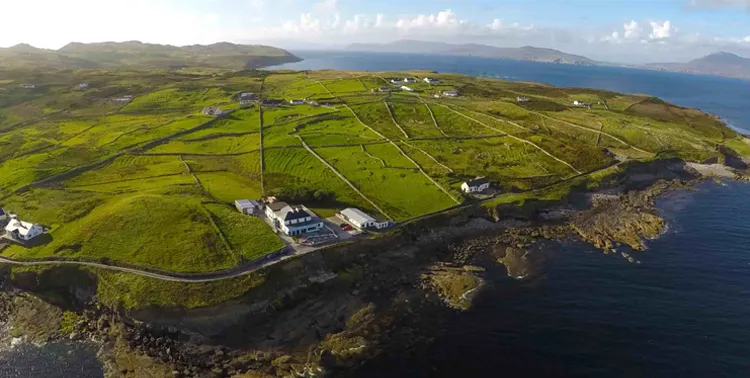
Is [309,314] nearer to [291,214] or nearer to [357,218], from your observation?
[291,214]

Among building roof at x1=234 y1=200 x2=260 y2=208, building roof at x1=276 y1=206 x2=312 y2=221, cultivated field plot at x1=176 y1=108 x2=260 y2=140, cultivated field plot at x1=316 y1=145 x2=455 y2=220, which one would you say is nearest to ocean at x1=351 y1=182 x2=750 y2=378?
cultivated field plot at x1=316 y1=145 x2=455 y2=220

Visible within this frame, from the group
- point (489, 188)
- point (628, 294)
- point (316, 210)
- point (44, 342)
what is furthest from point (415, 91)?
point (44, 342)

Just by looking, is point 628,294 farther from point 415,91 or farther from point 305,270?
point 415,91

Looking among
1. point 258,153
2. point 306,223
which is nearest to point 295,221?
Answer: point 306,223

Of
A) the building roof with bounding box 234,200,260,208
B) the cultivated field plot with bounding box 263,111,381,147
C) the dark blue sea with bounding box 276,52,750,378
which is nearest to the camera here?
the dark blue sea with bounding box 276,52,750,378

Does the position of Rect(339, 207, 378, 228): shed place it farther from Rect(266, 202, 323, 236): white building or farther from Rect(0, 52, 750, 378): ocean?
Rect(0, 52, 750, 378): ocean

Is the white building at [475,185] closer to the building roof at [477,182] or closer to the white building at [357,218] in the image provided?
the building roof at [477,182]

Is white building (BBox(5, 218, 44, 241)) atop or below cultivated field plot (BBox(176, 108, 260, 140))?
below
